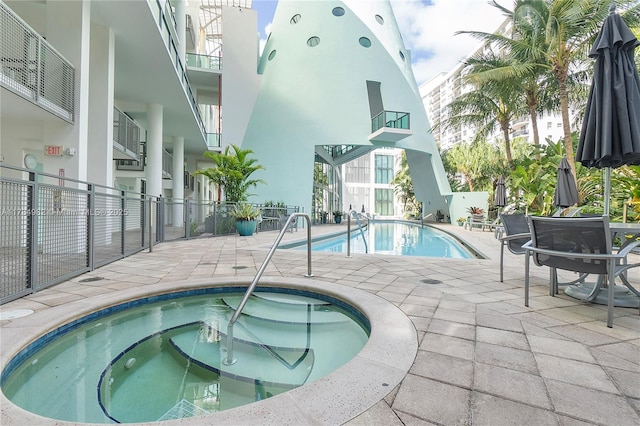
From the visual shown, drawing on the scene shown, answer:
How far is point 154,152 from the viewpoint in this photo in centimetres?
1121

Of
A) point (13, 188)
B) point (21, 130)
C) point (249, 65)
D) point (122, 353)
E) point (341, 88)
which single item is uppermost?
point (249, 65)

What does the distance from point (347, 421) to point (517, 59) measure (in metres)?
13.1

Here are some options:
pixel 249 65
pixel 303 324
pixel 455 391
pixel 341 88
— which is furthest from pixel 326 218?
pixel 455 391

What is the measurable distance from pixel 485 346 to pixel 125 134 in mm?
11501

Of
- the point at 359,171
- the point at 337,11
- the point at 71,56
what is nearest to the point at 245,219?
the point at 71,56

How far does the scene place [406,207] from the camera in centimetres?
3203

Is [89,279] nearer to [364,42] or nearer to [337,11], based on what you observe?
[364,42]

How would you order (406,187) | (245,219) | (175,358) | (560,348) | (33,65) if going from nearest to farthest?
(560,348), (175,358), (33,65), (245,219), (406,187)

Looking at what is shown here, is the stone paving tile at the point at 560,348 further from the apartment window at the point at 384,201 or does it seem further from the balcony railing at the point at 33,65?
the apartment window at the point at 384,201

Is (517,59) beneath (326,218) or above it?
above

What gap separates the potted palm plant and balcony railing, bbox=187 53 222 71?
965 centimetres

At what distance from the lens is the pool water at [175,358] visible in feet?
5.94

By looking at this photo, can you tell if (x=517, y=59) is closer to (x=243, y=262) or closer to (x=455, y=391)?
(x=243, y=262)

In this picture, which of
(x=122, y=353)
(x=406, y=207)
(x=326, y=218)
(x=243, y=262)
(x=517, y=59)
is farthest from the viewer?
(x=406, y=207)
